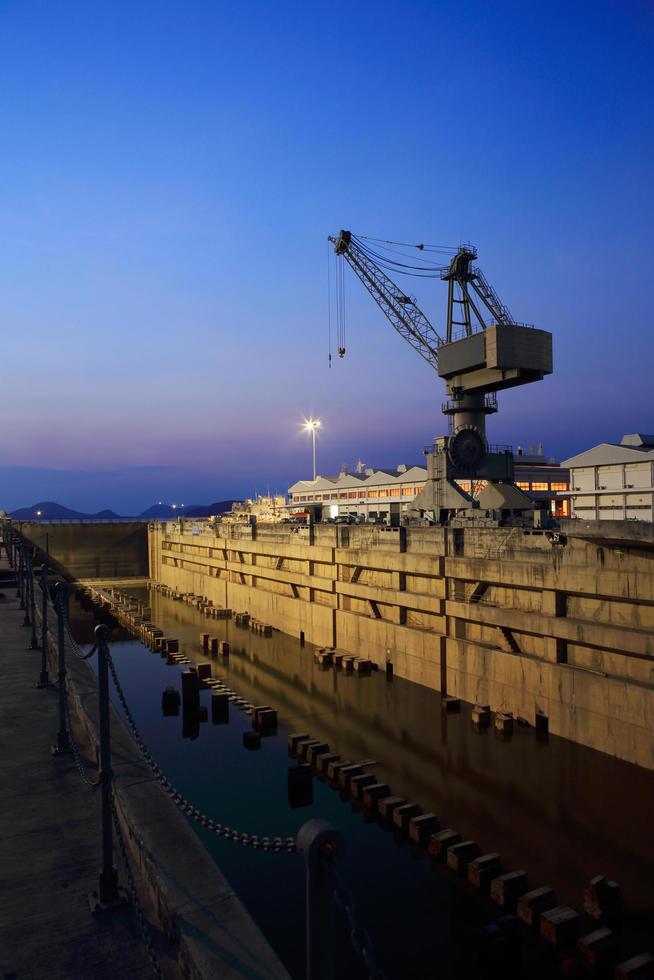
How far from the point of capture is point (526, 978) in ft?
52.1

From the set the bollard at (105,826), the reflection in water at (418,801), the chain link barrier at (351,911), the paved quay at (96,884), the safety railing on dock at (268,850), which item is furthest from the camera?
the reflection in water at (418,801)

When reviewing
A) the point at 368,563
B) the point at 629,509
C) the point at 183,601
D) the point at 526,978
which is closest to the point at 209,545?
the point at 183,601

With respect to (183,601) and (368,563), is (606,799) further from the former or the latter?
(183,601)

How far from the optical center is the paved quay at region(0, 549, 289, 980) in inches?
345

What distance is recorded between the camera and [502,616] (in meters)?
34.0

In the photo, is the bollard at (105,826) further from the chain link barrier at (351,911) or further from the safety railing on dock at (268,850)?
the chain link barrier at (351,911)

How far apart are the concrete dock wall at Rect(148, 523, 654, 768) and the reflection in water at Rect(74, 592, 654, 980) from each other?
1.74 meters

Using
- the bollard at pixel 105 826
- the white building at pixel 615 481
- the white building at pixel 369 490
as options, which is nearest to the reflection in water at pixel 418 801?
the bollard at pixel 105 826

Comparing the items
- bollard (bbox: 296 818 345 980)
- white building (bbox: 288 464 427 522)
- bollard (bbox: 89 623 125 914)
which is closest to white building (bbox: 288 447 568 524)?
white building (bbox: 288 464 427 522)

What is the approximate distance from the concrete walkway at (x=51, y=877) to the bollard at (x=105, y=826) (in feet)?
0.57

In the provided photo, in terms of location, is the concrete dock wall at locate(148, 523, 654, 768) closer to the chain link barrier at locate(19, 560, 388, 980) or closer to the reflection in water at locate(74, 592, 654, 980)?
the reflection in water at locate(74, 592, 654, 980)

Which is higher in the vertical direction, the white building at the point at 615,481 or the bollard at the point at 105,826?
the white building at the point at 615,481

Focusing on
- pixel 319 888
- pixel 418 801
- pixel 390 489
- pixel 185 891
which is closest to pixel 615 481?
pixel 418 801

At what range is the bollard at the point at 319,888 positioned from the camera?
220 inches
